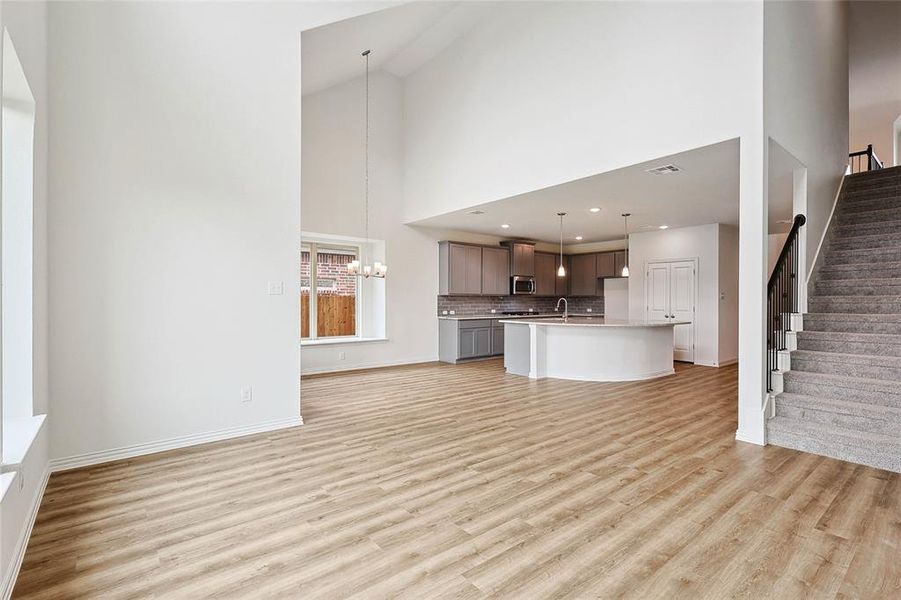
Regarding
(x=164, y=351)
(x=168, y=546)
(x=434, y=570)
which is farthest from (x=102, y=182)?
(x=434, y=570)

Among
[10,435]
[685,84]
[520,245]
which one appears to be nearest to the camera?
[10,435]

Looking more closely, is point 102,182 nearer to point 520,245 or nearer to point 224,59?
point 224,59

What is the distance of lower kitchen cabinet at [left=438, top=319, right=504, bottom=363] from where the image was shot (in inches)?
344

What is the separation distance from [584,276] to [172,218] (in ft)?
29.5

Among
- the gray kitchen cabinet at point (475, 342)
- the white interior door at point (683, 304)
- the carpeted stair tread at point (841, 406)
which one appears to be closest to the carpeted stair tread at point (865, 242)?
the carpeted stair tread at point (841, 406)

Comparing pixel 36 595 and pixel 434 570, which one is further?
pixel 434 570

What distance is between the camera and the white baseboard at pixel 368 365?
7.46 m

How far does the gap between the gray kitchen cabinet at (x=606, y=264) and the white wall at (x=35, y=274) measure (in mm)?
9629

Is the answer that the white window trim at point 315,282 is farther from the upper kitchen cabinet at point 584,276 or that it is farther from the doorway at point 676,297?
the doorway at point 676,297

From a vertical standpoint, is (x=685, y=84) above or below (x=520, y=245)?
above

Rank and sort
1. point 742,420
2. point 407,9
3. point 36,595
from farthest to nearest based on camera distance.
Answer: point 407,9, point 742,420, point 36,595

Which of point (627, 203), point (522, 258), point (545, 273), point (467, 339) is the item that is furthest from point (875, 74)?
point (467, 339)

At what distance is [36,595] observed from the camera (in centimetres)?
195

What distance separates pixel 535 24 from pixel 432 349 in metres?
5.69
